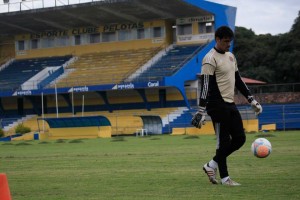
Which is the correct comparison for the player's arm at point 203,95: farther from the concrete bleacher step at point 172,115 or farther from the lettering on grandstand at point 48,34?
the lettering on grandstand at point 48,34

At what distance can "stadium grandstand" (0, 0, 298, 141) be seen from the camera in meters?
49.5

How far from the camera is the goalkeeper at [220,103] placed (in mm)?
9680

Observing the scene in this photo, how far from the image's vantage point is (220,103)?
9750 millimetres

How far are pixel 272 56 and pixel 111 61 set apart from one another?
75.5 feet

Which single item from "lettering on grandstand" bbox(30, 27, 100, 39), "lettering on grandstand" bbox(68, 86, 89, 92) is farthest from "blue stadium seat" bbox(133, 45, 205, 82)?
"lettering on grandstand" bbox(30, 27, 100, 39)

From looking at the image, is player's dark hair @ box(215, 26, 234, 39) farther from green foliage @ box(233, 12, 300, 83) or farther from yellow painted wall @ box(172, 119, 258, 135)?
green foliage @ box(233, 12, 300, 83)

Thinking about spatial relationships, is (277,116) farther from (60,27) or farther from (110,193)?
(110,193)

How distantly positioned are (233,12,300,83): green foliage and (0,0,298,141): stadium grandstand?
1389 cm

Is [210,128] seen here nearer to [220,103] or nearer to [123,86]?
Answer: [123,86]

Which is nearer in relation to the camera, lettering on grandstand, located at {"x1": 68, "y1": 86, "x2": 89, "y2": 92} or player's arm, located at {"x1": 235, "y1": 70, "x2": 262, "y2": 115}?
player's arm, located at {"x1": 235, "y1": 70, "x2": 262, "y2": 115}

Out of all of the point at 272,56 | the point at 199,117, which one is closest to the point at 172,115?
the point at 272,56

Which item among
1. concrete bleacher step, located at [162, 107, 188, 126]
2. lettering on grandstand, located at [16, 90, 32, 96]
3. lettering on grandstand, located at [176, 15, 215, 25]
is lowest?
concrete bleacher step, located at [162, 107, 188, 126]

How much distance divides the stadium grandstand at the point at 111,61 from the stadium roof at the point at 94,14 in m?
0.08

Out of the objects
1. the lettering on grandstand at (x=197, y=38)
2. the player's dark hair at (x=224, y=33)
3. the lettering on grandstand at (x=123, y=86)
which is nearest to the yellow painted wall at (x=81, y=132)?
the lettering on grandstand at (x=123, y=86)
